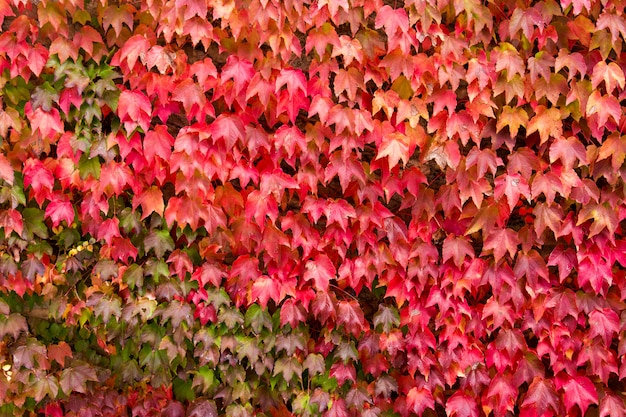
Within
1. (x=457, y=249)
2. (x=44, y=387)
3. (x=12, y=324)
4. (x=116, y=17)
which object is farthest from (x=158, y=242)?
(x=457, y=249)

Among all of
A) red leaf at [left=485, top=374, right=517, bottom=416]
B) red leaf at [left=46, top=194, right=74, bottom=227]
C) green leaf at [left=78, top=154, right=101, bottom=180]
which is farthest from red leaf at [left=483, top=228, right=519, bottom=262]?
red leaf at [left=46, top=194, right=74, bottom=227]

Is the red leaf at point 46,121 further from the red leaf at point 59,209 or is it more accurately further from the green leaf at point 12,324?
the green leaf at point 12,324

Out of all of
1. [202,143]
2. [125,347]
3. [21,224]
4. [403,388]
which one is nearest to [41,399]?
[125,347]

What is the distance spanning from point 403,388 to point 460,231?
934mm

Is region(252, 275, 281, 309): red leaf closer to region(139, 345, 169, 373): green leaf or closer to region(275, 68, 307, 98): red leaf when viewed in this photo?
region(139, 345, 169, 373): green leaf

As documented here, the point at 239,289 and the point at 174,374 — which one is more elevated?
Answer: the point at 239,289

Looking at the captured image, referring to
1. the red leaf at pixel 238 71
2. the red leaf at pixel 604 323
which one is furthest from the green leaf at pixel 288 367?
the red leaf at pixel 604 323

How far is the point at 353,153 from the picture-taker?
9.57ft

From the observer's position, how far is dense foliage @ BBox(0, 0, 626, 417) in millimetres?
2779

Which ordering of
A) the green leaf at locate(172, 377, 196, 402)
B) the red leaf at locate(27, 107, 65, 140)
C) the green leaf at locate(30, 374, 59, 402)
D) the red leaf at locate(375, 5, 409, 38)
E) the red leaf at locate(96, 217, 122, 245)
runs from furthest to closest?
the green leaf at locate(172, 377, 196, 402)
the green leaf at locate(30, 374, 59, 402)
the red leaf at locate(96, 217, 122, 245)
the red leaf at locate(27, 107, 65, 140)
the red leaf at locate(375, 5, 409, 38)

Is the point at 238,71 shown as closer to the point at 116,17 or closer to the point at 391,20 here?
the point at 116,17

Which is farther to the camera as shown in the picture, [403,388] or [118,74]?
[403,388]

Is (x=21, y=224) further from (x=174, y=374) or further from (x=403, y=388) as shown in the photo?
(x=403, y=388)

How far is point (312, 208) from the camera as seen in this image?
289 centimetres
